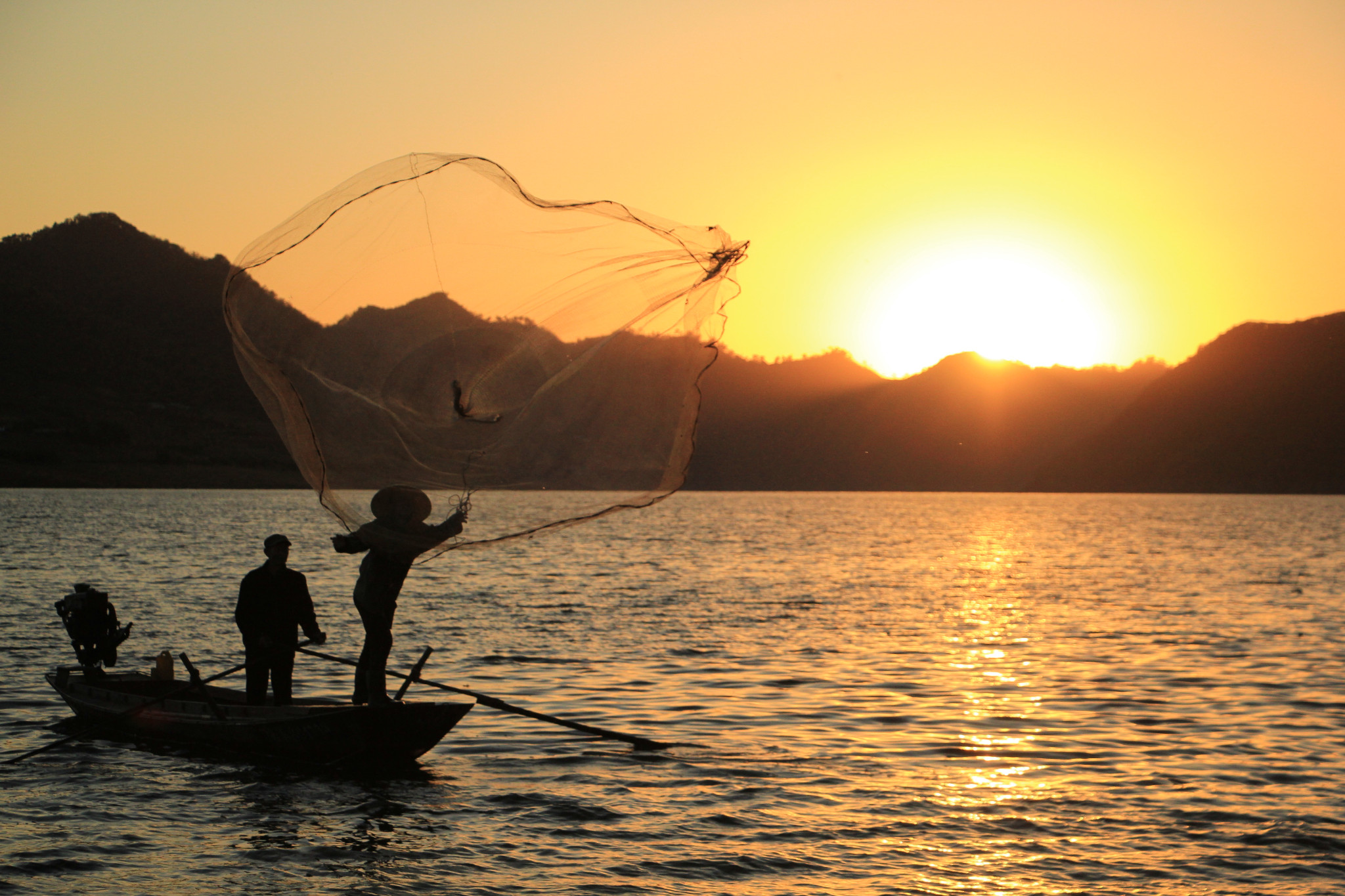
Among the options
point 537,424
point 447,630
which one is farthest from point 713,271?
point 447,630

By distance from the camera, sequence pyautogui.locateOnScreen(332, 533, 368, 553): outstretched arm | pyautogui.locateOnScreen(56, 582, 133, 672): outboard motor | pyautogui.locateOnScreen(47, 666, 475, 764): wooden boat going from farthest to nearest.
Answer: pyautogui.locateOnScreen(56, 582, 133, 672): outboard motor → pyautogui.locateOnScreen(47, 666, 475, 764): wooden boat → pyautogui.locateOnScreen(332, 533, 368, 553): outstretched arm

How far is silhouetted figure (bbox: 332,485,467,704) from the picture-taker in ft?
34.1

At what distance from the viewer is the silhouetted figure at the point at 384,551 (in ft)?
34.1

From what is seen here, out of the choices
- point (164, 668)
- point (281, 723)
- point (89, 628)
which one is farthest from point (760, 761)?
point (89, 628)

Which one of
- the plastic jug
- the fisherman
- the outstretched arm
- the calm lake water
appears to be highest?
the outstretched arm

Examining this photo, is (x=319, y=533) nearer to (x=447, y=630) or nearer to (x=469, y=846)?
(x=447, y=630)

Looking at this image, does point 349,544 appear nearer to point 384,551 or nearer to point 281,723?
point 384,551

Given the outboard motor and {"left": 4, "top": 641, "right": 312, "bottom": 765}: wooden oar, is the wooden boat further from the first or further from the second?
the outboard motor

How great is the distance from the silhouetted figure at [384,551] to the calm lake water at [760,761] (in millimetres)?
1522

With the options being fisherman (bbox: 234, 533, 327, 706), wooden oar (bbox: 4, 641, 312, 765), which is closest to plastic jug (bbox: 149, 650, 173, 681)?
wooden oar (bbox: 4, 641, 312, 765)

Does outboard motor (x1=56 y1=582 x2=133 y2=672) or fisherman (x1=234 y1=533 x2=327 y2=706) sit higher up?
fisherman (x1=234 y1=533 x2=327 y2=706)

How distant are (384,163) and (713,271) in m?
2.77

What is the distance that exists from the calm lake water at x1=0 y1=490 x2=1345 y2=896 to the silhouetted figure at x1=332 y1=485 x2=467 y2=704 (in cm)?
152

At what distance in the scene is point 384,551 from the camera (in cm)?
1084
